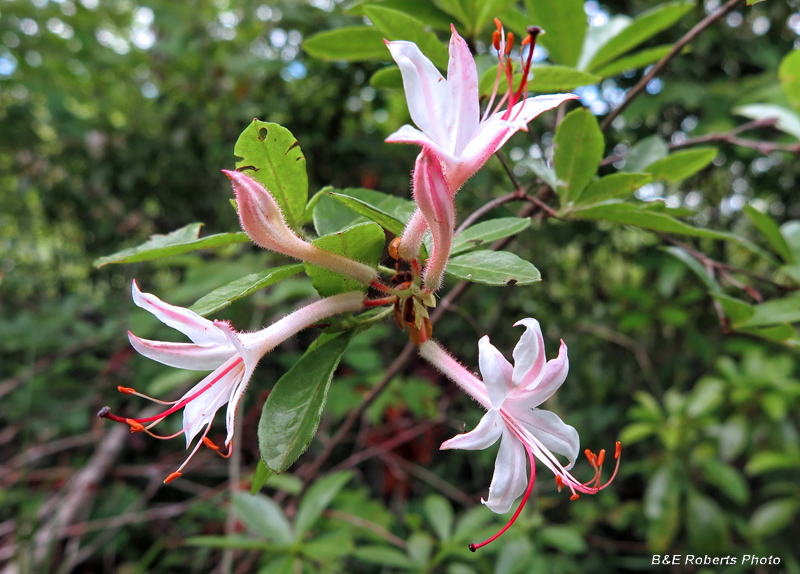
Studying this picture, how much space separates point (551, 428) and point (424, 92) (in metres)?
0.38

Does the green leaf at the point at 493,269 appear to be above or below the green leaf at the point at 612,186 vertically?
above

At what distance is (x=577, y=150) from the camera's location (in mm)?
721

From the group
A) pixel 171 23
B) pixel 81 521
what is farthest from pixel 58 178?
pixel 81 521

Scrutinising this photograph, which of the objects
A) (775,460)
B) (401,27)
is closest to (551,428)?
(401,27)

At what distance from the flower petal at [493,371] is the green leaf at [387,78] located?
52cm

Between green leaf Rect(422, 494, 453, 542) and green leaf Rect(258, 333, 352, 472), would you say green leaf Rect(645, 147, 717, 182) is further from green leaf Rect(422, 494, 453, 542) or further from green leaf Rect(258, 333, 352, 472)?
green leaf Rect(422, 494, 453, 542)

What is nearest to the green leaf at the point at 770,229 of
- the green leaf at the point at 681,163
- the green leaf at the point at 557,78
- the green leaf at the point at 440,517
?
the green leaf at the point at 681,163

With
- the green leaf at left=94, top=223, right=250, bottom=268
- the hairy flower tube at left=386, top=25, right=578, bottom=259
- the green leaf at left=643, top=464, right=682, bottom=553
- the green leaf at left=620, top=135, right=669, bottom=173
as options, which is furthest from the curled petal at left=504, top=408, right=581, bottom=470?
the green leaf at left=643, top=464, right=682, bottom=553

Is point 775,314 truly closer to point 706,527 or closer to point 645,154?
point 645,154

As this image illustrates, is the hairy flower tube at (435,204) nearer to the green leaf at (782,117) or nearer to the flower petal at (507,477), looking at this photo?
the flower petal at (507,477)

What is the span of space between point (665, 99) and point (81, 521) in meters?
2.85

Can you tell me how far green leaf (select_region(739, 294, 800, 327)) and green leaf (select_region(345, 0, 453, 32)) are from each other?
0.74 m

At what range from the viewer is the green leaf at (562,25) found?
88 centimetres

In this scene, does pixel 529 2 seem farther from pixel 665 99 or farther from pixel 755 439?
pixel 755 439
